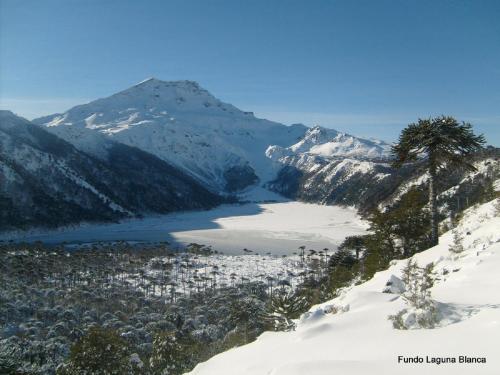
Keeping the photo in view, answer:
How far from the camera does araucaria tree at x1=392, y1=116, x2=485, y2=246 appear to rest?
25.5 meters

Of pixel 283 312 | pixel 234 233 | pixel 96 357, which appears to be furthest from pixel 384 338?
pixel 234 233

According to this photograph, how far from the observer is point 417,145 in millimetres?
26359

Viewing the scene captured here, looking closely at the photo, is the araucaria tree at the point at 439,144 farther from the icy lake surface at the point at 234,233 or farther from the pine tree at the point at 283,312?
the icy lake surface at the point at 234,233

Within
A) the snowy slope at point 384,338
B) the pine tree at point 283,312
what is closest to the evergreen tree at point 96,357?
the pine tree at point 283,312

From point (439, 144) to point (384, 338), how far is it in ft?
65.5

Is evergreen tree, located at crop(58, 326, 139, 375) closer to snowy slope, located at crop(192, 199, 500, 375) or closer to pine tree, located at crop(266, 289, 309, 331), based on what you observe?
pine tree, located at crop(266, 289, 309, 331)

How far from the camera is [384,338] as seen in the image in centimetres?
904

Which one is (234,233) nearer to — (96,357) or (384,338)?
(96,357)

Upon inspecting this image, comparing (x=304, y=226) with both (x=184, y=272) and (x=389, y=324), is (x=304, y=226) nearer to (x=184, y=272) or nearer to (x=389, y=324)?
(x=184, y=272)

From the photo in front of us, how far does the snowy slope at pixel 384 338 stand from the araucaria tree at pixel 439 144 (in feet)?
39.9

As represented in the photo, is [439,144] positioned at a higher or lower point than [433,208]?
higher

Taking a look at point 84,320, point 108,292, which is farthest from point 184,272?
point 84,320

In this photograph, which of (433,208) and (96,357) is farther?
(96,357)

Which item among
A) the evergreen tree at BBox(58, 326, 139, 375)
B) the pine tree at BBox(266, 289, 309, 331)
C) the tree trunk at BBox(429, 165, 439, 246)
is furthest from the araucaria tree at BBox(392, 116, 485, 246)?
the evergreen tree at BBox(58, 326, 139, 375)
